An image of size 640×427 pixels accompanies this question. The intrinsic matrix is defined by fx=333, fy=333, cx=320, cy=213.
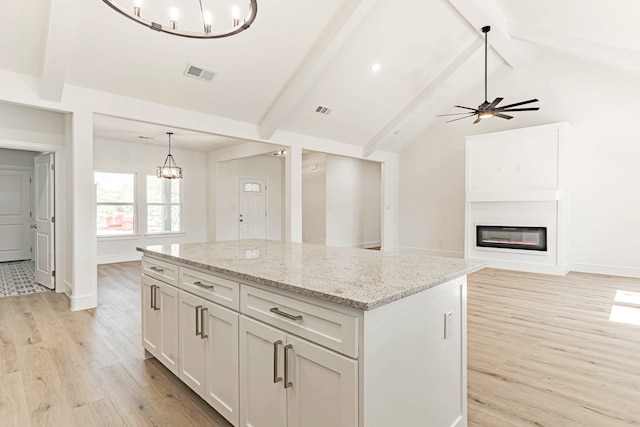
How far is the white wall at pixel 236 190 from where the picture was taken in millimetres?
8500

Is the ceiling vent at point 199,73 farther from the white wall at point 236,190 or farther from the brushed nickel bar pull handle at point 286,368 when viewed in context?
the white wall at point 236,190

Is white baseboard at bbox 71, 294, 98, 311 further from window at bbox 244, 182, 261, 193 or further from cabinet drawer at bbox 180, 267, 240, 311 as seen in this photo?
window at bbox 244, 182, 261, 193

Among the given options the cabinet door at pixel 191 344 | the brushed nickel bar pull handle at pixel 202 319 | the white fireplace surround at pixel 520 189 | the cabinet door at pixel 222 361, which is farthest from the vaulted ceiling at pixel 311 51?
the cabinet door at pixel 222 361

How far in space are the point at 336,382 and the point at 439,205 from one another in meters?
7.56

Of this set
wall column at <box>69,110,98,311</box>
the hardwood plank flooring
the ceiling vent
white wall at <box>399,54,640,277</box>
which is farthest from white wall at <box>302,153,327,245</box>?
wall column at <box>69,110,98,311</box>

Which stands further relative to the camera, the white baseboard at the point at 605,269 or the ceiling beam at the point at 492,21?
the white baseboard at the point at 605,269

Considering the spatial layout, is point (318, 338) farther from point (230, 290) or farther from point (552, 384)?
point (552, 384)

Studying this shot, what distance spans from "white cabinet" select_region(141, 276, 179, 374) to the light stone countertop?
0.25m

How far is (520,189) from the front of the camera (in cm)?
619

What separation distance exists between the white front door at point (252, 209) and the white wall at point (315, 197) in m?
1.21

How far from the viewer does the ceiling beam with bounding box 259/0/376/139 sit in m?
3.87

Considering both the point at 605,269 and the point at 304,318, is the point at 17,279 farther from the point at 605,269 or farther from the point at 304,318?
the point at 605,269

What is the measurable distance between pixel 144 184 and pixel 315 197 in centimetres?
411

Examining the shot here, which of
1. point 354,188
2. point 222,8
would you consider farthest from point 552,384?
point 354,188
